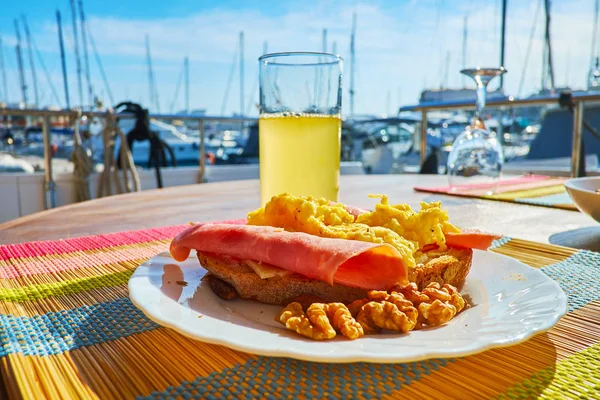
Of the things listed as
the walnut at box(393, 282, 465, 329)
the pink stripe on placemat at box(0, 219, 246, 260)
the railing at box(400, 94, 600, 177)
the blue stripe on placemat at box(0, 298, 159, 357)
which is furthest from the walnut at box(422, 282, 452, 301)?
the railing at box(400, 94, 600, 177)

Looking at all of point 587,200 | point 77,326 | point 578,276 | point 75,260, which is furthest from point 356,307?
point 587,200

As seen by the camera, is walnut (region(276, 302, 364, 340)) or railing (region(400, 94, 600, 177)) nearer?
walnut (region(276, 302, 364, 340))

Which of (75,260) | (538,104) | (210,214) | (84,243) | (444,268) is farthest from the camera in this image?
(538,104)

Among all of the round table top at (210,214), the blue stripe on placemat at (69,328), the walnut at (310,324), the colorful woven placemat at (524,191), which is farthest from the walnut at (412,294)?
the colorful woven placemat at (524,191)

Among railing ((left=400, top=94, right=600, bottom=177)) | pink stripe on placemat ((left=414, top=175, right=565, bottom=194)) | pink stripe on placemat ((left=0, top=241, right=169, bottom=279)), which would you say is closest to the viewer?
pink stripe on placemat ((left=0, top=241, right=169, bottom=279))

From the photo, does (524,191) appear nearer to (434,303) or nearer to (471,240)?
(471,240)

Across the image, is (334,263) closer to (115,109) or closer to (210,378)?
(210,378)

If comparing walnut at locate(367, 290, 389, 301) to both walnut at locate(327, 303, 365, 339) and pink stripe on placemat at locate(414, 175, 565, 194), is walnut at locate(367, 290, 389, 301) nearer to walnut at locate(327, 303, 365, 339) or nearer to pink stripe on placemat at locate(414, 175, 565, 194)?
walnut at locate(327, 303, 365, 339)
